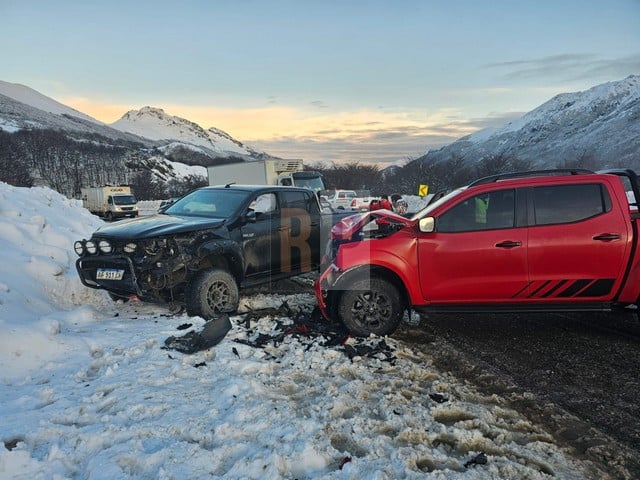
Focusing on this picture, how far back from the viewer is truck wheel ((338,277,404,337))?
5.49 metres

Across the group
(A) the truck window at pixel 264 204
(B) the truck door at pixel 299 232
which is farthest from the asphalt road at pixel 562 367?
(A) the truck window at pixel 264 204

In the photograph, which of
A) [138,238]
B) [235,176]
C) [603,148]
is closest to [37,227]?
[138,238]

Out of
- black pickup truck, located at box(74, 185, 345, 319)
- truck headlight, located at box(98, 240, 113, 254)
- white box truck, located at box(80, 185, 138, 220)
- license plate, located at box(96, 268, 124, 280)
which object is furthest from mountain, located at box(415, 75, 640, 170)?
license plate, located at box(96, 268, 124, 280)

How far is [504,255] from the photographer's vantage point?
5277 mm

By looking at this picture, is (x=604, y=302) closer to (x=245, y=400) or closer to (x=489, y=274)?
(x=489, y=274)

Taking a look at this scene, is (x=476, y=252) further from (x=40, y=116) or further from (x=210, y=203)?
(x=40, y=116)

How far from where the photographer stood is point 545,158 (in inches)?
5620

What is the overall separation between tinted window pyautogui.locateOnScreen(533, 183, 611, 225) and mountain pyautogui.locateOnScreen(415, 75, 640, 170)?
343ft

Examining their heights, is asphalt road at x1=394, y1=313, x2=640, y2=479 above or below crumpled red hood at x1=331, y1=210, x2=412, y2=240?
below

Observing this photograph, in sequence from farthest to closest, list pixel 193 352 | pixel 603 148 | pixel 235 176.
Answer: pixel 603 148 < pixel 235 176 < pixel 193 352

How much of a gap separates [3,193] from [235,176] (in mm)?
18597

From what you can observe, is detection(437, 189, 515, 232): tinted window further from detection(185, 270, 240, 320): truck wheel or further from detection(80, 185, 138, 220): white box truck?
detection(80, 185, 138, 220): white box truck

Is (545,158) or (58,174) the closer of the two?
(58,174)

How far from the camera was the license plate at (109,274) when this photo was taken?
6.01m
